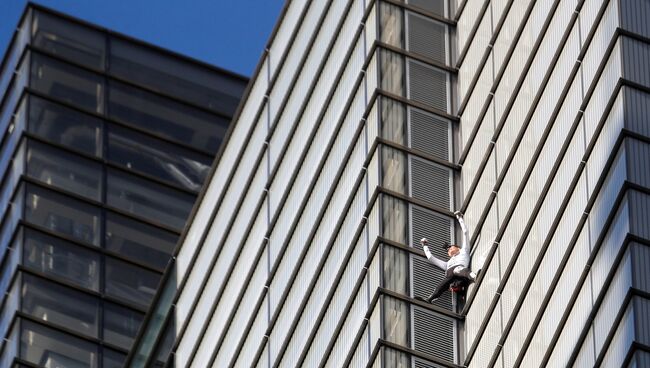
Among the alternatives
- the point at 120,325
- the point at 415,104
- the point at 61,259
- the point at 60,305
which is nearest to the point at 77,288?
the point at 60,305

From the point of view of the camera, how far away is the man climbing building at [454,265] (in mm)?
67250

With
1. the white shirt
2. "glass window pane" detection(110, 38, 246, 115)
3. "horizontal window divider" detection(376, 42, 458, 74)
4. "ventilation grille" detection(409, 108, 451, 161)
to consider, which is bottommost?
the white shirt

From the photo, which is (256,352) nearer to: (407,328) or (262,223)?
(262,223)

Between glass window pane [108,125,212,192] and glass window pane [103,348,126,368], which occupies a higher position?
glass window pane [108,125,212,192]

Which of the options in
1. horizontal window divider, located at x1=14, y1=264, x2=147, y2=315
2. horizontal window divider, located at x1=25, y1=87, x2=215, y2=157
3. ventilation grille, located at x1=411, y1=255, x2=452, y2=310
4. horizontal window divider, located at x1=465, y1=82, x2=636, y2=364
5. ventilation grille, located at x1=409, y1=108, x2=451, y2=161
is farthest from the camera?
horizontal window divider, located at x1=25, y1=87, x2=215, y2=157

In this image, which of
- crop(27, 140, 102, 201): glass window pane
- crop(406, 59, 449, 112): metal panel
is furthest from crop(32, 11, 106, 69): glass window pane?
crop(406, 59, 449, 112): metal panel

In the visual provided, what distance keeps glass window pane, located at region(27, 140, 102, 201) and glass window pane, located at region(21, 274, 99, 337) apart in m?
5.31

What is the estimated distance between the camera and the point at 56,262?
362ft

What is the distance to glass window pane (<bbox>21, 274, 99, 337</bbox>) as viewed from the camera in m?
107

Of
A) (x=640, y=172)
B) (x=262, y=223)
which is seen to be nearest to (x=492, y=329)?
(x=640, y=172)

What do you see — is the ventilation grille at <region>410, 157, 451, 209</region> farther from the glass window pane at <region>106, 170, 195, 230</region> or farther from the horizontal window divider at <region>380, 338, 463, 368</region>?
the glass window pane at <region>106, 170, 195, 230</region>

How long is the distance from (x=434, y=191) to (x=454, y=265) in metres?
3.61

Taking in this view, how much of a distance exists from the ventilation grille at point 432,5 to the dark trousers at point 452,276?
33.8 ft

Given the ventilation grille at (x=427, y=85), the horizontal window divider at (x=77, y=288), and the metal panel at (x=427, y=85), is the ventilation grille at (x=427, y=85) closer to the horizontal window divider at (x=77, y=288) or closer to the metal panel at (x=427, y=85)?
the metal panel at (x=427, y=85)
